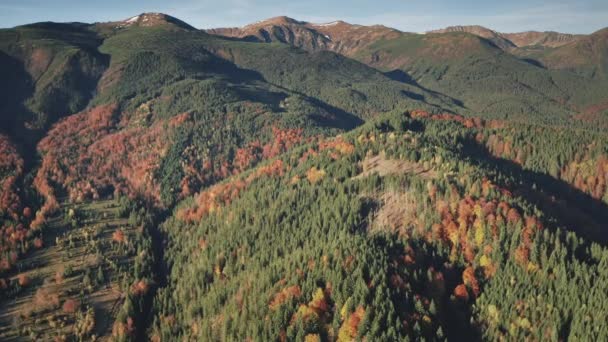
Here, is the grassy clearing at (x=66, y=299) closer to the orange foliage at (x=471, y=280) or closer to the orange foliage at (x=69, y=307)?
the orange foliage at (x=69, y=307)

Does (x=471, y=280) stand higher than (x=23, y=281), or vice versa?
(x=471, y=280)

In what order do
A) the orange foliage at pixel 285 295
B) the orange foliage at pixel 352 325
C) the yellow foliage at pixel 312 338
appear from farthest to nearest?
the orange foliage at pixel 285 295 < the yellow foliage at pixel 312 338 < the orange foliage at pixel 352 325

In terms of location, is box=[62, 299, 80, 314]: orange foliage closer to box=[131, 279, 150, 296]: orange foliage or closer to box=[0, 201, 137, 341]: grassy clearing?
box=[0, 201, 137, 341]: grassy clearing

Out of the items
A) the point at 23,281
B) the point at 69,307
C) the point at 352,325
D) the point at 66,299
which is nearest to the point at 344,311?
the point at 352,325

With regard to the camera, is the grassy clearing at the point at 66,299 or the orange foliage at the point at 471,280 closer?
the orange foliage at the point at 471,280

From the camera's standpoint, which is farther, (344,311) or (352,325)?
(344,311)

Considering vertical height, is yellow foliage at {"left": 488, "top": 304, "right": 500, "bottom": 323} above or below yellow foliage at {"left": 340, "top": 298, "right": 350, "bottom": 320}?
below

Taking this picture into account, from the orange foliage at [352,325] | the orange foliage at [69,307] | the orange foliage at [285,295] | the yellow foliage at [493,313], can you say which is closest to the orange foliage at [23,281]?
the orange foliage at [69,307]

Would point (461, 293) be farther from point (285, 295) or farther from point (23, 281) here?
point (23, 281)

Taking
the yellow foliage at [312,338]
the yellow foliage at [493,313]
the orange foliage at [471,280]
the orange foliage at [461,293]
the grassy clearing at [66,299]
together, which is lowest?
the grassy clearing at [66,299]

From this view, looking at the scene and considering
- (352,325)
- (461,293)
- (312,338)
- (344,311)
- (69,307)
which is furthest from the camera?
(69,307)

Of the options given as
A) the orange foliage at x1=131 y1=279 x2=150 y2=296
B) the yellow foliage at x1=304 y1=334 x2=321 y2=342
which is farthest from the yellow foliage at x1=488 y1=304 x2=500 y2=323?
the orange foliage at x1=131 y1=279 x2=150 y2=296

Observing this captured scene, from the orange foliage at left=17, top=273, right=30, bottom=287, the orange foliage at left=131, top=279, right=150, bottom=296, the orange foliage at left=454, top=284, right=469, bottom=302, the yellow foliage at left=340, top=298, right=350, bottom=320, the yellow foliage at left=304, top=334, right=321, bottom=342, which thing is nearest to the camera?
the yellow foliage at left=304, top=334, right=321, bottom=342
